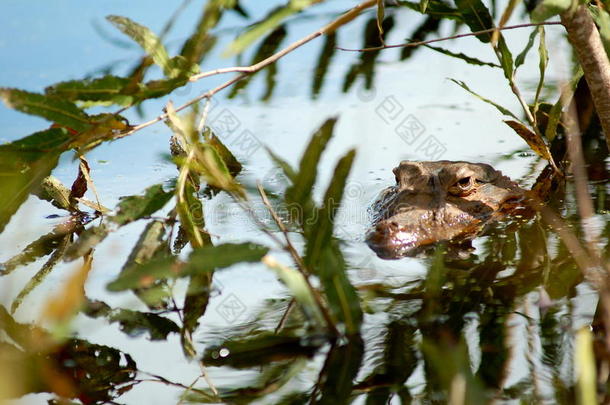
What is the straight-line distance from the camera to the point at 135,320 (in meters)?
2.41

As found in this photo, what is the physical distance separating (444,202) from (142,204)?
177 centimetres

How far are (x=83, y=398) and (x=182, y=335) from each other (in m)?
0.39

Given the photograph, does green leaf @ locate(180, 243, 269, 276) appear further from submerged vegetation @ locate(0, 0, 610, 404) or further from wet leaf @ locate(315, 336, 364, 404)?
wet leaf @ locate(315, 336, 364, 404)

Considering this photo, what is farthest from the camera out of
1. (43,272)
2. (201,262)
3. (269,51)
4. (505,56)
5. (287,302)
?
(269,51)

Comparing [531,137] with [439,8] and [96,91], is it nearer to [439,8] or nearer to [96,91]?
[439,8]

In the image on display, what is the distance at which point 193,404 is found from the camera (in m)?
1.91

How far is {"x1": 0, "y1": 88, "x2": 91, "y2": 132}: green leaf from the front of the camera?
6.84 feet

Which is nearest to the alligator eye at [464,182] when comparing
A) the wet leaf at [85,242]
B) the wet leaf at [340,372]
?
the wet leaf at [340,372]

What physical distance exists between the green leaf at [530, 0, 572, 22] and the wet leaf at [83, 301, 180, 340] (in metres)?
1.22

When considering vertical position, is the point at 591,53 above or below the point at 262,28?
above

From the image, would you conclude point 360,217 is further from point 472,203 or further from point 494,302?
point 494,302

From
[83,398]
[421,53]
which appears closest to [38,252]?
[83,398]

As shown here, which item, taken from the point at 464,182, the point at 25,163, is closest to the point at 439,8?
the point at 464,182

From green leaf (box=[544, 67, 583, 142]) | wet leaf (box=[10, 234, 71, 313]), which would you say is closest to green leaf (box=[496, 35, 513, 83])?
green leaf (box=[544, 67, 583, 142])
